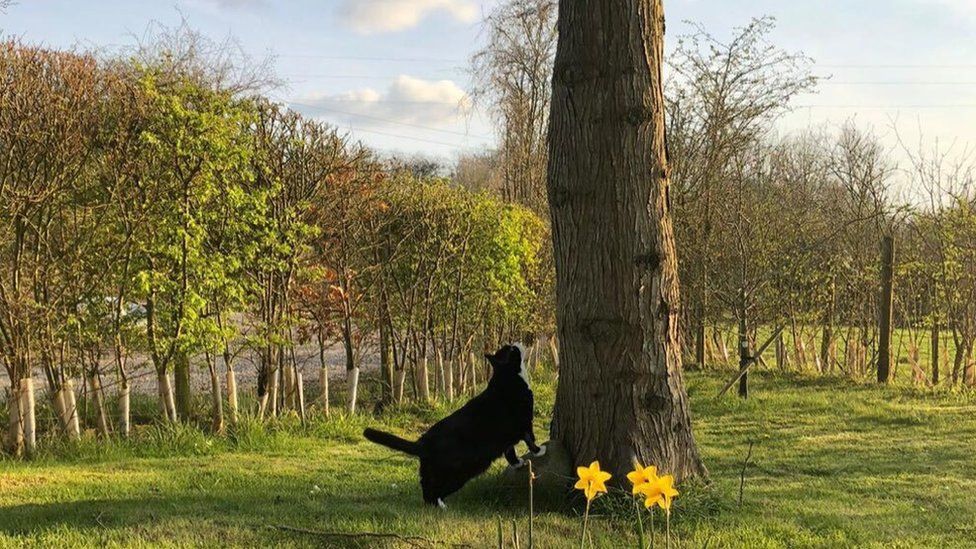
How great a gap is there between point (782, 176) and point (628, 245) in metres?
12.4

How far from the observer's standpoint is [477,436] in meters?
4.11

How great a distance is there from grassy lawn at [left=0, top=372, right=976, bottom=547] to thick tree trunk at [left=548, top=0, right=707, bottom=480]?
446mm

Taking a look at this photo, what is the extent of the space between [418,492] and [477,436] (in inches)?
34.7

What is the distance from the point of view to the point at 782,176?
15.1 m

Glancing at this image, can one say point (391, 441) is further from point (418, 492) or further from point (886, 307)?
point (886, 307)

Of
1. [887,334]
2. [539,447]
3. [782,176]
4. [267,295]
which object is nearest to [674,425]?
[539,447]

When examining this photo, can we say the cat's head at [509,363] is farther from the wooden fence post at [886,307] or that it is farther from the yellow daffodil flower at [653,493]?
the wooden fence post at [886,307]

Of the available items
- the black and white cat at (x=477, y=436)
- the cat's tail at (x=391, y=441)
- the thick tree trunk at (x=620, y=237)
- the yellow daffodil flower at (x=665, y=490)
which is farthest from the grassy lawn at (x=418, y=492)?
the yellow daffodil flower at (x=665, y=490)

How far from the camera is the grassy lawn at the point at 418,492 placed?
349 centimetres

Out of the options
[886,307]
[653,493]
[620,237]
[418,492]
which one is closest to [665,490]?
[653,493]

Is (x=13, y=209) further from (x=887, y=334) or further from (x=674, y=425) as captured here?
(x=887, y=334)

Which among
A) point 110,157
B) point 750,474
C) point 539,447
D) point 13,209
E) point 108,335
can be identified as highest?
point 110,157

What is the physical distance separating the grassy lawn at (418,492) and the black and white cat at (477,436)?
20cm

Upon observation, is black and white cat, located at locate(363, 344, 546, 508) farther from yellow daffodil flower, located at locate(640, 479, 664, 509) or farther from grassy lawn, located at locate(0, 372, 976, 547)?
yellow daffodil flower, located at locate(640, 479, 664, 509)
